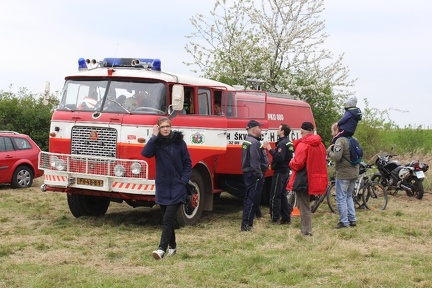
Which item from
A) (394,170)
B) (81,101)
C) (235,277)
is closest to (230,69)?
(394,170)

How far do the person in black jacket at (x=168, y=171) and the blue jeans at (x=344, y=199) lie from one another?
12.4 feet

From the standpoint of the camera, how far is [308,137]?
1020 centimetres

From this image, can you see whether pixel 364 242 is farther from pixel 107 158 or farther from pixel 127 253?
pixel 107 158

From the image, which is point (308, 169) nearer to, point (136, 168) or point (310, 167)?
point (310, 167)

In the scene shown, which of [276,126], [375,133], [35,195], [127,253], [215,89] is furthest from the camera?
[375,133]

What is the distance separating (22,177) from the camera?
17.2 meters

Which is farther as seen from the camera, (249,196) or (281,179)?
(281,179)

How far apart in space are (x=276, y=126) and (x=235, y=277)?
23.9 ft

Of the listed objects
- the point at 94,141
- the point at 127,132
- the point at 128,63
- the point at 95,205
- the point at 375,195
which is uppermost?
the point at 128,63

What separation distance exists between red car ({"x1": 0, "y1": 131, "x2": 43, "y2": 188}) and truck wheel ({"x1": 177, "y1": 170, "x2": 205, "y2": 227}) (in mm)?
6671

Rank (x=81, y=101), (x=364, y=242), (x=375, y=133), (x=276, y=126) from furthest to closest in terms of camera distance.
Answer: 1. (x=375, y=133)
2. (x=276, y=126)
3. (x=81, y=101)
4. (x=364, y=242)

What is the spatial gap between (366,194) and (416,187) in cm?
292

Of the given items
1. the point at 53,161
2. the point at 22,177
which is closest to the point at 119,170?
the point at 53,161

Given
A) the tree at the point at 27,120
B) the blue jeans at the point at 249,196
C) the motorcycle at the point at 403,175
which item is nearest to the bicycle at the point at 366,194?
the motorcycle at the point at 403,175
